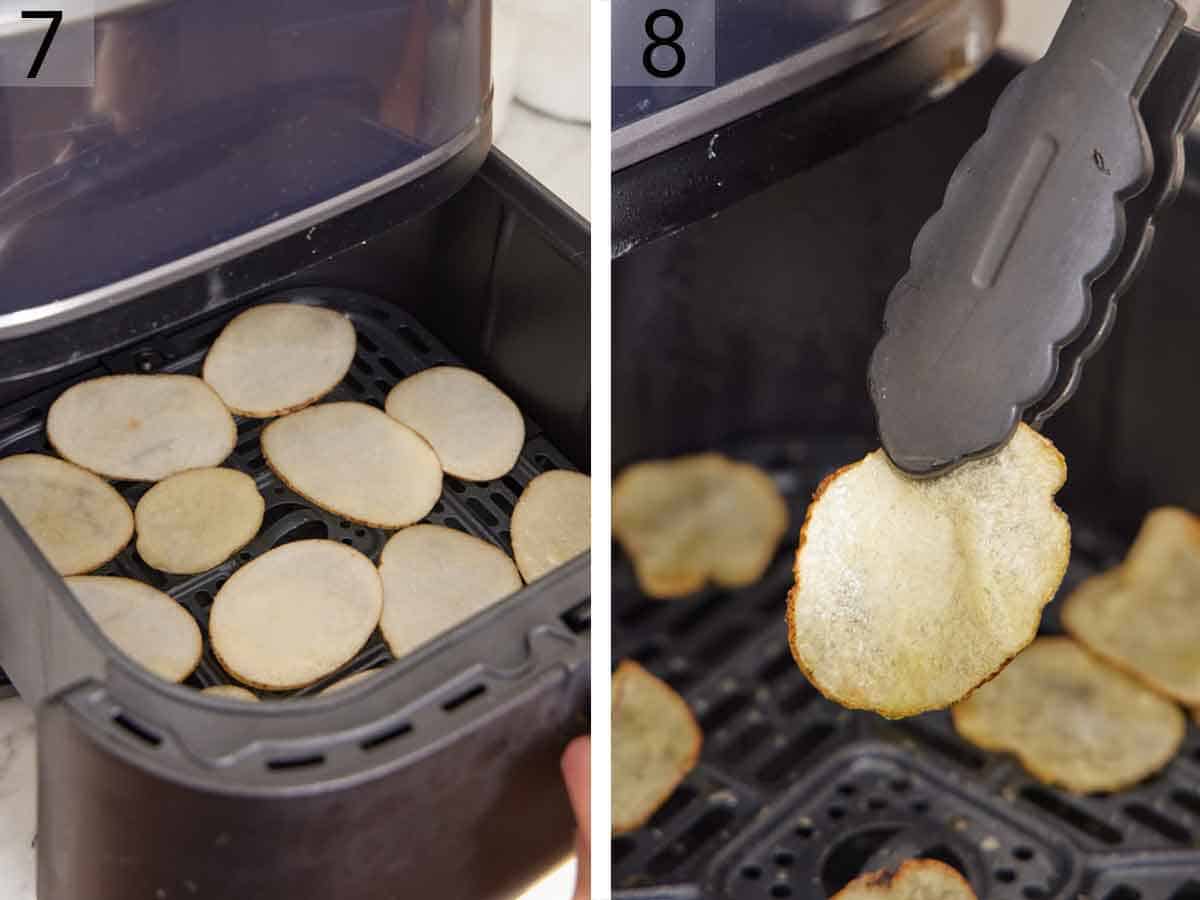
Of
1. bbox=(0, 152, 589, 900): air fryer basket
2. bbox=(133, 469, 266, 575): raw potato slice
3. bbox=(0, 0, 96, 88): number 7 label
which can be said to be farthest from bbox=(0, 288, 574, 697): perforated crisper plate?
bbox=(0, 0, 96, 88): number 7 label

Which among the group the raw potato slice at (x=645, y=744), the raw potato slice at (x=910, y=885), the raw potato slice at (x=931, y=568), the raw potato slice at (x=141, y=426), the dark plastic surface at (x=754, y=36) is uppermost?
the dark plastic surface at (x=754, y=36)

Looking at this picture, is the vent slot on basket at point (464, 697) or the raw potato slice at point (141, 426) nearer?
the vent slot on basket at point (464, 697)

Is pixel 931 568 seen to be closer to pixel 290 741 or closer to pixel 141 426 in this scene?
pixel 290 741

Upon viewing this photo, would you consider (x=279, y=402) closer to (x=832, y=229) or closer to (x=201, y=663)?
(x=201, y=663)

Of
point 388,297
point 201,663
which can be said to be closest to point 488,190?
point 388,297

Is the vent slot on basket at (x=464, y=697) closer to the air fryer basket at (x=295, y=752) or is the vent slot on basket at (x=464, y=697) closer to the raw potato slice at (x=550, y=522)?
the air fryer basket at (x=295, y=752)

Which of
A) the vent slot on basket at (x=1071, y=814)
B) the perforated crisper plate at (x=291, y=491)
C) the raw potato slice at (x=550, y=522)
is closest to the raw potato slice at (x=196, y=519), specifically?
the perforated crisper plate at (x=291, y=491)
